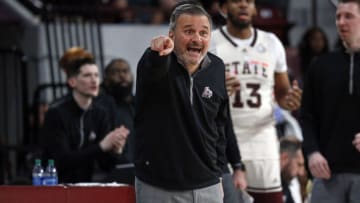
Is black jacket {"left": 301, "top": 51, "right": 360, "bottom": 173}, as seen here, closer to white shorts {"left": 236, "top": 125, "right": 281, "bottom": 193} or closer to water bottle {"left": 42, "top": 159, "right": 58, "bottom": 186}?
white shorts {"left": 236, "top": 125, "right": 281, "bottom": 193}

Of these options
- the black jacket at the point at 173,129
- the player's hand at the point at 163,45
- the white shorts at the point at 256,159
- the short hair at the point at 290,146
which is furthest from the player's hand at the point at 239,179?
the short hair at the point at 290,146

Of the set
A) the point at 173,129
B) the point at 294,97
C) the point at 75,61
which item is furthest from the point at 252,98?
the point at 173,129

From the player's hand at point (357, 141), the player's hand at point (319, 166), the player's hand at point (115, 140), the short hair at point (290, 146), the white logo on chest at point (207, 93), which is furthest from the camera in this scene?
the short hair at point (290, 146)

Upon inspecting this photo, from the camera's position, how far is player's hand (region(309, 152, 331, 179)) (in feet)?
25.0

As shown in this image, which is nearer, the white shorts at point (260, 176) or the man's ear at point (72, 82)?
the white shorts at point (260, 176)

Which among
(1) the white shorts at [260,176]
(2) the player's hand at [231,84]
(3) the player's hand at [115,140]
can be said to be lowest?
(1) the white shorts at [260,176]

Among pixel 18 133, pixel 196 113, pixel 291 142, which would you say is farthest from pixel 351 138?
pixel 18 133

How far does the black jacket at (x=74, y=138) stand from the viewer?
920 centimetres

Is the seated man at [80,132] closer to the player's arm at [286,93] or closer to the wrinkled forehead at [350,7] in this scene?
the player's arm at [286,93]

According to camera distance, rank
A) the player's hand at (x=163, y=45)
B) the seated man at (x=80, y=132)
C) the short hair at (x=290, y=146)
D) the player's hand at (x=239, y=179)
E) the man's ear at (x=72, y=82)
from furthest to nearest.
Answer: the short hair at (x=290, y=146), the man's ear at (x=72, y=82), the seated man at (x=80, y=132), the player's hand at (x=239, y=179), the player's hand at (x=163, y=45)

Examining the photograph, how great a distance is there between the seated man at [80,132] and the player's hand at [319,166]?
1768 mm

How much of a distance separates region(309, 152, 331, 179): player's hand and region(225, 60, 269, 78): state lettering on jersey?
1.32 meters

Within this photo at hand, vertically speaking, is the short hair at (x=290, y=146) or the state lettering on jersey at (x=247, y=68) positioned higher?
the state lettering on jersey at (x=247, y=68)

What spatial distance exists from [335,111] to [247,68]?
4.28 ft
